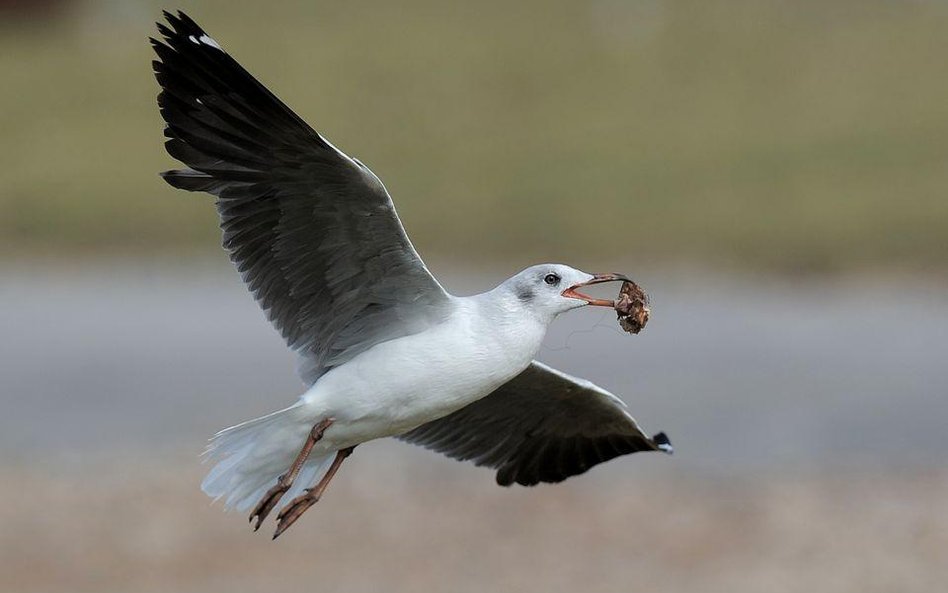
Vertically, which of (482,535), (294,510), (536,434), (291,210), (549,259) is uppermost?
(291,210)

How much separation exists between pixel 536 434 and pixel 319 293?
5.80ft

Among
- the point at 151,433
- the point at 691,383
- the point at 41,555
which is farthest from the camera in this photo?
the point at 691,383

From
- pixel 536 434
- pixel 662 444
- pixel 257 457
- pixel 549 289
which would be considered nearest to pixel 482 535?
pixel 536 434

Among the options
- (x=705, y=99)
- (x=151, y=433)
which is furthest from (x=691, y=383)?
(x=705, y=99)

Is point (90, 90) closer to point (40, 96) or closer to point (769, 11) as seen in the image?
point (40, 96)

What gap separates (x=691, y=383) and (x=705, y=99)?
13988mm

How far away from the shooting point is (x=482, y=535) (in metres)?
13.7

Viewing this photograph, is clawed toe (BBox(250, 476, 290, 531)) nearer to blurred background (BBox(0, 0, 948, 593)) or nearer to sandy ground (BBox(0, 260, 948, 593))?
sandy ground (BBox(0, 260, 948, 593))

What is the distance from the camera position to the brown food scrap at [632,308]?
7.76m

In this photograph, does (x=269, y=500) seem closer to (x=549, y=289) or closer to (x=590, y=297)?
(x=549, y=289)

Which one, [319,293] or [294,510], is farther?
[319,293]

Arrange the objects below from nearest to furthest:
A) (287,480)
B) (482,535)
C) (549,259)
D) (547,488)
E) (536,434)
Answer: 1. (287,480)
2. (536,434)
3. (482,535)
4. (547,488)
5. (549,259)

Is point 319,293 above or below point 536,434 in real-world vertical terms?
above

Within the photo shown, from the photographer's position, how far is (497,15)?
36844mm
